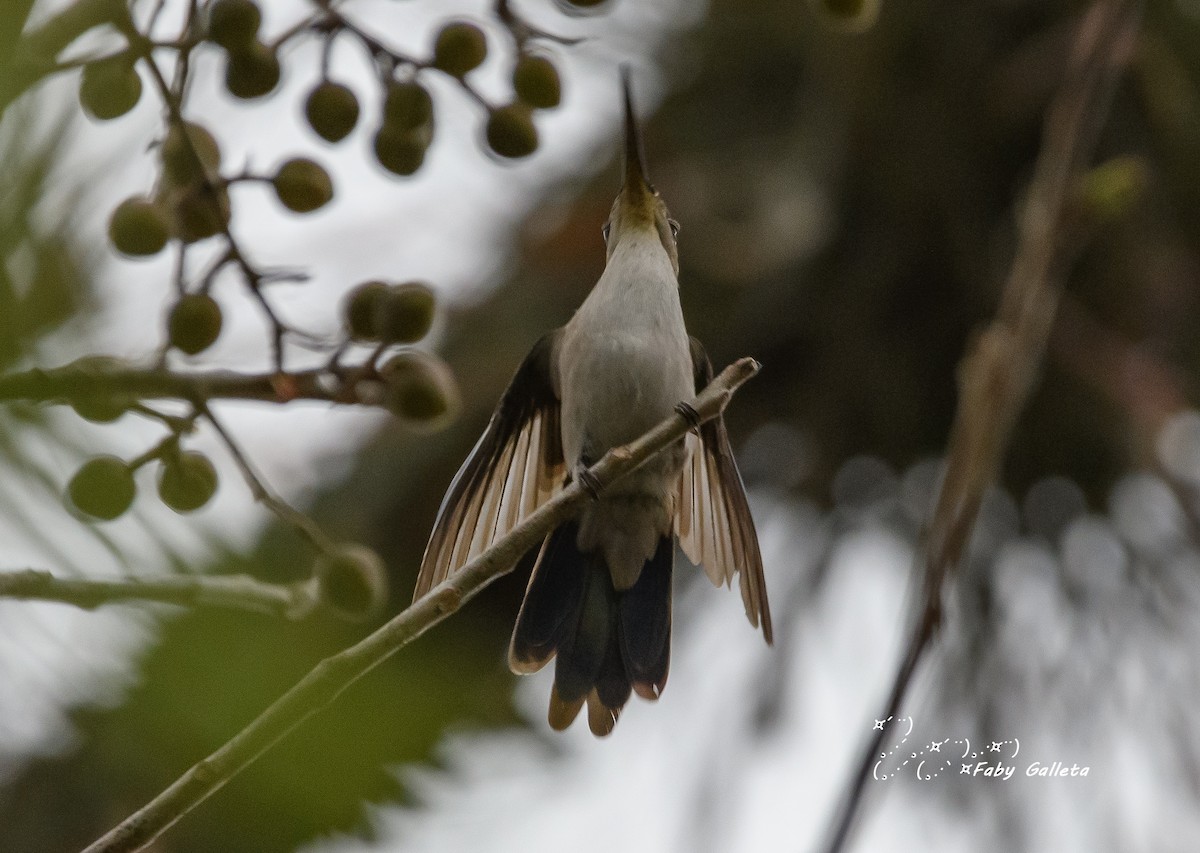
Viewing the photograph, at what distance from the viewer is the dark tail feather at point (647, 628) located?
1702 mm

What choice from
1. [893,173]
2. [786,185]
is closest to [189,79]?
[786,185]

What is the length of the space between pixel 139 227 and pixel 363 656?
14.3 inches

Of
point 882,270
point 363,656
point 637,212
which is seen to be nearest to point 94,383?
point 363,656

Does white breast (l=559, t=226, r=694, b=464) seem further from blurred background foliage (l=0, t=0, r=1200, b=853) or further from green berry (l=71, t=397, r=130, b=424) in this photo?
green berry (l=71, t=397, r=130, b=424)

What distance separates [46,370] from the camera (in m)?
0.38

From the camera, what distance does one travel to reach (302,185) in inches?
40.0

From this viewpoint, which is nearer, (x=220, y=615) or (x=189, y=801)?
(x=220, y=615)

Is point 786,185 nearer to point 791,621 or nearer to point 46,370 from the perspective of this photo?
point 791,621

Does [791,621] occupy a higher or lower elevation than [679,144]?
lower

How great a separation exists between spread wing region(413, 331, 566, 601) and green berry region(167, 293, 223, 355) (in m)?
0.59

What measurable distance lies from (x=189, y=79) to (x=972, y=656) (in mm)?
2318

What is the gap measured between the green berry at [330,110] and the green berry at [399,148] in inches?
2.0

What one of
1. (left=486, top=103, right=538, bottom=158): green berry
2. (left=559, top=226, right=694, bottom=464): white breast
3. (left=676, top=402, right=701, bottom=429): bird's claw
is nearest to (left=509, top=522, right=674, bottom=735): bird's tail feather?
(left=559, top=226, right=694, bottom=464): white breast

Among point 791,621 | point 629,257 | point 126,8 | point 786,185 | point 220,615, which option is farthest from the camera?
point 791,621
